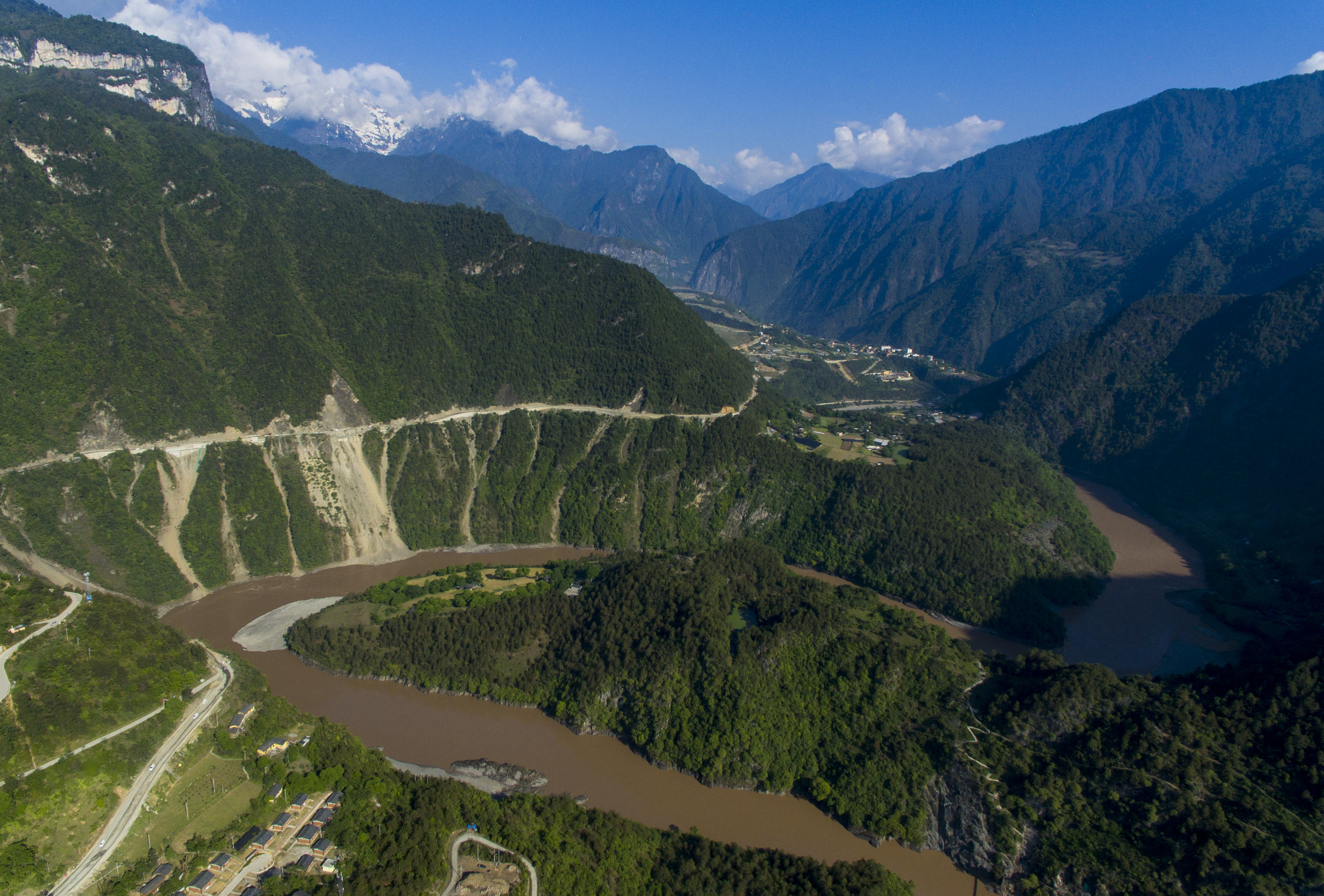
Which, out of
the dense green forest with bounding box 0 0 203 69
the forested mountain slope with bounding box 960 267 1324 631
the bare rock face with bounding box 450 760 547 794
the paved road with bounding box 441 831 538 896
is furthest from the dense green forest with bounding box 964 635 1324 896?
the dense green forest with bounding box 0 0 203 69

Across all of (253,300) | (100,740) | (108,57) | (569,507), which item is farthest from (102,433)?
(108,57)

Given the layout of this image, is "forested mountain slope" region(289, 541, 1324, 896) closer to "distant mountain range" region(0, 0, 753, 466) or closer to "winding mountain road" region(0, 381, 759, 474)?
"winding mountain road" region(0, 381, 759, 474)

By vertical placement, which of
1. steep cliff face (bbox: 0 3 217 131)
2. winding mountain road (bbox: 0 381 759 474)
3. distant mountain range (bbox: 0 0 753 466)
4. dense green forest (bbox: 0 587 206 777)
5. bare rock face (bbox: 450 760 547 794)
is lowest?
bare rock face (bbox: 450 760 547 794)

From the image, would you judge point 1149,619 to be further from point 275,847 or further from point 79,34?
point 79,34

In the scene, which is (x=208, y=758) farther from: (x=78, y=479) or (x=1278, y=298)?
(x=1278, y=298)

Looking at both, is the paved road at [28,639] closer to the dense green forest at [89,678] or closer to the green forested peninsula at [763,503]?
the dense green forest at [89,678]
